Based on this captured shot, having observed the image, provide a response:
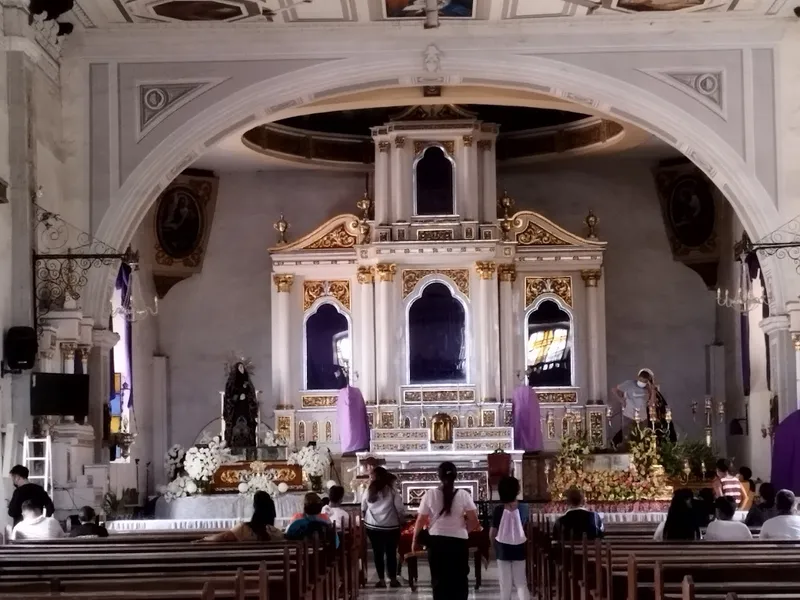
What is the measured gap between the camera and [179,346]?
22359mm

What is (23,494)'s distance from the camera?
12289mm

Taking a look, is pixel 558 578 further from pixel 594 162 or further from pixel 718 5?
pixel 594 162

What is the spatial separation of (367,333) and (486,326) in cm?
171

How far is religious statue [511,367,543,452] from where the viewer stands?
20.2 m

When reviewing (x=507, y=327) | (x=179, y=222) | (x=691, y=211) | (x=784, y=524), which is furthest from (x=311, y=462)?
(x=691, y=211)

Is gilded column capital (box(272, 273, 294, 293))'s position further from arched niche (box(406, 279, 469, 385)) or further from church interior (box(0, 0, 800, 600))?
arched niche (box(406, 279, 469, 385))

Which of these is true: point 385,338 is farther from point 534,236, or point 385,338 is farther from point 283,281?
point 534,236

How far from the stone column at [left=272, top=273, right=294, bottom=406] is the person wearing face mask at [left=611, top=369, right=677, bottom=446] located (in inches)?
186

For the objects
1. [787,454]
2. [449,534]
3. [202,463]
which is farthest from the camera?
[202,463]

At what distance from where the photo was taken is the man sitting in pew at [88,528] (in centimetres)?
1280

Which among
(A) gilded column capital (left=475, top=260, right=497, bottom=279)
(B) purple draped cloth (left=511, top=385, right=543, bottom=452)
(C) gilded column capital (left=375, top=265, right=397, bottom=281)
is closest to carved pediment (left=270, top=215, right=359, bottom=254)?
(C) gilded column capital (left=375, top=265, right=397, bottom=281)

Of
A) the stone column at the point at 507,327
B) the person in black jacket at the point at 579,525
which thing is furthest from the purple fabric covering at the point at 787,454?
the stone column at the point at 507,327

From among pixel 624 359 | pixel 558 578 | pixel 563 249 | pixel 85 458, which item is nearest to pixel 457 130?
pixel 563 249

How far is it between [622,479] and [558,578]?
6.16 metres
